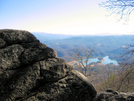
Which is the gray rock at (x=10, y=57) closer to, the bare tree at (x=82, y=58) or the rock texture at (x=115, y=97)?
the rock texture at (x=115, y=97)

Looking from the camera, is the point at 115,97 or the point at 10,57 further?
the point at 115,97

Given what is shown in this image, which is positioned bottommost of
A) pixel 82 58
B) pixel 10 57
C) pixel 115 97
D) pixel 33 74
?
pixel 82 58

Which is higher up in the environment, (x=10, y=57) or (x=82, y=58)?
(x=10, y=57)

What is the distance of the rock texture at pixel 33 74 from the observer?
4.20m

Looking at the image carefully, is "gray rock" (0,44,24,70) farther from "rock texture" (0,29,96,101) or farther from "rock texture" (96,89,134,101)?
"rock texture" (96,89,134,101)

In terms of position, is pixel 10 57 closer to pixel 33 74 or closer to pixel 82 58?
pixel 33 74

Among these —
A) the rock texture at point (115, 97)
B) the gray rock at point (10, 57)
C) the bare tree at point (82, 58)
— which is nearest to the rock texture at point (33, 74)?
the gray rock at point (10, 57)

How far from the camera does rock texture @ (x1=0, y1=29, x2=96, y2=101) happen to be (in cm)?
420

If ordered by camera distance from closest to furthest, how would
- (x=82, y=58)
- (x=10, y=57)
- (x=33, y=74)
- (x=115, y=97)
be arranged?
(x=10, y=57)
(x=33, y=74)
(x=115, y=97)
(x=82, y=58)

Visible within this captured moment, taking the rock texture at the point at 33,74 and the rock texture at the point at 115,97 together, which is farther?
the rock texture at the point at 115,97

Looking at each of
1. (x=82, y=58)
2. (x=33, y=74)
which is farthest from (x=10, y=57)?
(x=82, y=58)

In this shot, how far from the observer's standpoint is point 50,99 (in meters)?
4.41

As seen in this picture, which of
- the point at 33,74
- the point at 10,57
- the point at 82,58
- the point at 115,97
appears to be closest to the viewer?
the point at 10,57

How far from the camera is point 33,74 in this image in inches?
181
